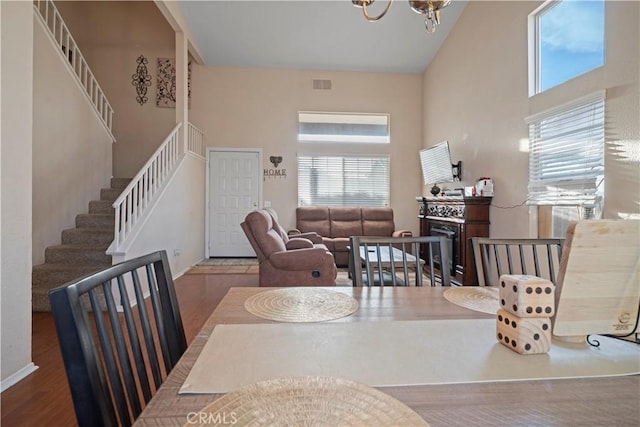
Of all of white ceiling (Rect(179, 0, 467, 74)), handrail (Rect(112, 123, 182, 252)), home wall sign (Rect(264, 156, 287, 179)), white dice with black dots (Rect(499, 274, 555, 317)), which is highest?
white ceiling (Rect(179, 0, 467, 74))

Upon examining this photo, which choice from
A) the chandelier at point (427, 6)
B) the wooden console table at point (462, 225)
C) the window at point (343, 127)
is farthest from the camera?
the window at point (343, 127)

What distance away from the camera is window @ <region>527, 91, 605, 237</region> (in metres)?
2.69

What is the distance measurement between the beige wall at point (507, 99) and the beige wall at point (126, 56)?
496cm

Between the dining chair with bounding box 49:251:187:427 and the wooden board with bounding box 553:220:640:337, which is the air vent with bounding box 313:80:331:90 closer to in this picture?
the dining chair with bounding box 49:251:187:427

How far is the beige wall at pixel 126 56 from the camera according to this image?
5621mm

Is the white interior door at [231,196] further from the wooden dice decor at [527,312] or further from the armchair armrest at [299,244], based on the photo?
the wooden dice decor at [527,312]

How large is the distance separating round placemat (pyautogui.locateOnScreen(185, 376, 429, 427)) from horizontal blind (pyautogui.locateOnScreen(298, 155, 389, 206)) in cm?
570

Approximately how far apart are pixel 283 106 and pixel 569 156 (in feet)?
15.4

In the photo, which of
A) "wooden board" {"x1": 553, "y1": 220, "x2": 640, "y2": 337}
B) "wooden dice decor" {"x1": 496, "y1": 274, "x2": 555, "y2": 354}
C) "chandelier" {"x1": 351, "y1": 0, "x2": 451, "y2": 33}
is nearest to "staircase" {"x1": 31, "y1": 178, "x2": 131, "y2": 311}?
"chandelier" {"x1": 351, "y1": 0, "x2": 451, "y2": 33}

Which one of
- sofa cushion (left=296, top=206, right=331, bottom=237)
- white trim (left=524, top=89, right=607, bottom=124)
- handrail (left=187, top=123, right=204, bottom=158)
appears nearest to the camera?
white trim (left=524, top=89, right=607, bottom=124)

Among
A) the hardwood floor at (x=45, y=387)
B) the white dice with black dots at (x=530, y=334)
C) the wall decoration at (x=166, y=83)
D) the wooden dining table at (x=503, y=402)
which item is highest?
the wall decoration at (x=166, y=83)

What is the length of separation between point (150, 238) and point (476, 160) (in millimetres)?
4438

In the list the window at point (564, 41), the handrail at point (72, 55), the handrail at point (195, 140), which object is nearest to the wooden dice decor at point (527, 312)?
the window at point (564, 41)

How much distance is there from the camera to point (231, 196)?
612 cm
